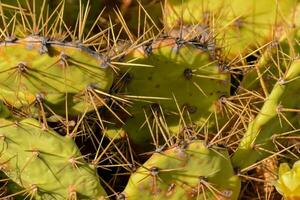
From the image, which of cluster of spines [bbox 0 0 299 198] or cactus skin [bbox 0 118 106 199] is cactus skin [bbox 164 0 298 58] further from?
cactus skin [bbox 0 118 106 199]

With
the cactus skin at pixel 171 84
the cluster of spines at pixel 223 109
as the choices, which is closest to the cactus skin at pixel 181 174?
the cluster of spines at pixel 223 109

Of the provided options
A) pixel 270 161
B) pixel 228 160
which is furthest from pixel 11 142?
pixel 270 161

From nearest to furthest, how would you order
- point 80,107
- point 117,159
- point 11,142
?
point 11,142
point 80,107
point 117,159

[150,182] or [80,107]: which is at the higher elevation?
[80,107]

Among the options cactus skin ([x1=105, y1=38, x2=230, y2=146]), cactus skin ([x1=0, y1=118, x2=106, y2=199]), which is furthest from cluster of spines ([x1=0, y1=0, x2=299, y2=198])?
cactus skin ([x1=0, y1=118, x2=106, y2=199])

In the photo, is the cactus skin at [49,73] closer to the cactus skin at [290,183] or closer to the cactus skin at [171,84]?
the cactus skin at [171,84]

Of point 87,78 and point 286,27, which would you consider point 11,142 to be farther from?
point 286,27
